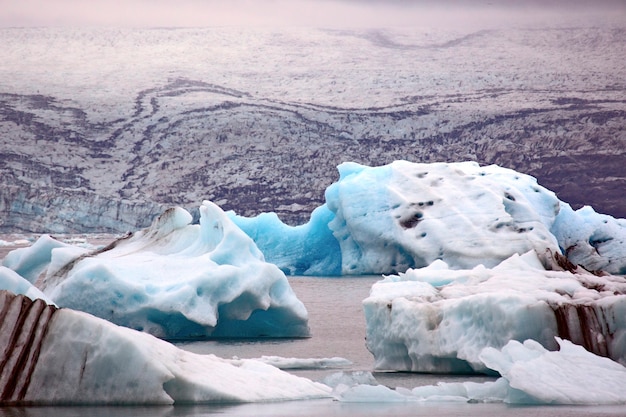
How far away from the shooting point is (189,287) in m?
7.95

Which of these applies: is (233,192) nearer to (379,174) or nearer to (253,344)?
(379,174)

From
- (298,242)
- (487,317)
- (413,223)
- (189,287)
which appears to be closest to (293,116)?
(298,242)

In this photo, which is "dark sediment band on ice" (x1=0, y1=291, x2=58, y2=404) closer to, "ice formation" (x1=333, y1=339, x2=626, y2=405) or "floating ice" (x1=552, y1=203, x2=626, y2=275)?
"ice formation" (x1=333, y1=339, x2=626, y2=405)

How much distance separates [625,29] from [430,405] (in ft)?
164

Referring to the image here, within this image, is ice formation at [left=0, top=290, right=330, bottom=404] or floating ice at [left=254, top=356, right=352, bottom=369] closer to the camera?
ice formation at [left=0, top=290, right=330, bottom=404]

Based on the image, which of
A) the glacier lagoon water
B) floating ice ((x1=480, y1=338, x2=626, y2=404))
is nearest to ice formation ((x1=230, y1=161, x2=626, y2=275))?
the glacier lagoon water

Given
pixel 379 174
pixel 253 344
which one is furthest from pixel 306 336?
pixel 379 174

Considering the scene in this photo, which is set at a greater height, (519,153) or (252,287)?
(252,287)

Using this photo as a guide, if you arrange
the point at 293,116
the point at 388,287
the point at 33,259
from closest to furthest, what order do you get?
the point at 388,287 < the point at 33,259 < the point at 293,116

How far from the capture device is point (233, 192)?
38.5 metres

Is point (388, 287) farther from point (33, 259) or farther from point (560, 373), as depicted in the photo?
point (33, 259)

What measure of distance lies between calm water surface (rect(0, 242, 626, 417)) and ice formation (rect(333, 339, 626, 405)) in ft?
0.31

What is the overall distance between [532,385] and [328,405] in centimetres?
83

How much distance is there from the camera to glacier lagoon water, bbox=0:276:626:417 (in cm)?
434
